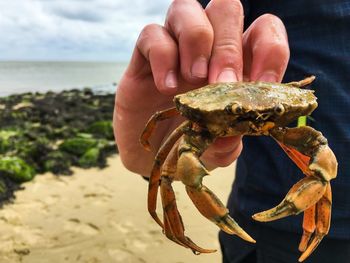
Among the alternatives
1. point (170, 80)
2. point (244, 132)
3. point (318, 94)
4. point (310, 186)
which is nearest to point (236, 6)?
point (170, 80)

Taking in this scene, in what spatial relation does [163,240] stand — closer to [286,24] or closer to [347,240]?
[347,240]

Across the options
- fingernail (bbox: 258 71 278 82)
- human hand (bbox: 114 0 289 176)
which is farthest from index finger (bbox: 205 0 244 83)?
fingernail (bbox: 258 71 278 82)

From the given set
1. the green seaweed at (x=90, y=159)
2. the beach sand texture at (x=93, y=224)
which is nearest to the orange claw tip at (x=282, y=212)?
the beach sand texture at (x=93, y=224)

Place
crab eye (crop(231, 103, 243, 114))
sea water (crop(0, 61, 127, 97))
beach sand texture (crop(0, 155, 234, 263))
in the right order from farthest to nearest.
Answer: sea water (crop(0, 61, 127, 97)) → beach sand texture (crop(0, 155, 234, 263)) → crab eye (crop(231, 103, 243, 114))

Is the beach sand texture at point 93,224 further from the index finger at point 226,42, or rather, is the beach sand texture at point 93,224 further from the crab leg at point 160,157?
the index finger at point 226,42

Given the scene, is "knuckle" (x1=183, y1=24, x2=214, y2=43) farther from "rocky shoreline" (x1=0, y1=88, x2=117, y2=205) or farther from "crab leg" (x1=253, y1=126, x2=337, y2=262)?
"rocky shoreline" (x1=0, y1=88, x2=117, y2=205)

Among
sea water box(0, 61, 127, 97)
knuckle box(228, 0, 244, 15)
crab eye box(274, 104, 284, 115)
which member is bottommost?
sea water box(0, 61, 127, 97)
